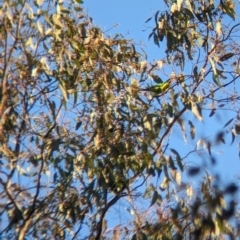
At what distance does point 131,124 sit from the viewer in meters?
6.92

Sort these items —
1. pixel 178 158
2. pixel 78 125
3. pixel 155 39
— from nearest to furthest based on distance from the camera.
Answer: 1. pixel 178 158
2. pixel 78 125
3. pixel 155 39

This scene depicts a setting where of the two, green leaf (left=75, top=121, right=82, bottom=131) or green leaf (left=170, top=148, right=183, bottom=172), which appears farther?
green leaf (left=75, top=121, right=82, bottom=131)

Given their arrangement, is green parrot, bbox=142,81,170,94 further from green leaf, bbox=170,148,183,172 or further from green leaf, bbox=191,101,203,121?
green leaf, bbox=170,148,183,172

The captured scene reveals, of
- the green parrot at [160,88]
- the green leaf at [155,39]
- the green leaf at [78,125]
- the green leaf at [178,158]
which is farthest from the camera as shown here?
the green leaf at [155,39]

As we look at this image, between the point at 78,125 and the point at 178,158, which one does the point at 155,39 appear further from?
the point at 178,158

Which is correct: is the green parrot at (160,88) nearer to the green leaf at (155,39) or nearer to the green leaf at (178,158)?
the green leaf at (155,39)

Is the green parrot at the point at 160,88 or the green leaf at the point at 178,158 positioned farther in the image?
the green parrot at the point at 160,88

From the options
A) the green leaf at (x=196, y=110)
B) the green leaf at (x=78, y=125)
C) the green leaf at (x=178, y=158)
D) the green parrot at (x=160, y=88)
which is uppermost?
the green parrot at (x=160, y=88)

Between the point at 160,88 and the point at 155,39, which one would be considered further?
the point at 155,39

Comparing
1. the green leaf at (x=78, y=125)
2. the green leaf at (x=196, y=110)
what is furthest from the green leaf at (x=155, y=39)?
the green leaf at (x=78, y=125)

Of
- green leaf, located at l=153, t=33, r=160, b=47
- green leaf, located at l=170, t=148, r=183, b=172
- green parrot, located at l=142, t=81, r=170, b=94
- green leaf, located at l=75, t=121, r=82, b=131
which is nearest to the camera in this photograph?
green leaf, located at l=170, t=148, r=183, b=172

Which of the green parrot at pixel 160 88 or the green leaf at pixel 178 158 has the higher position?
the green parrot at pixel 160 88

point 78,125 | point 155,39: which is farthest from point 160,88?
point 78,125

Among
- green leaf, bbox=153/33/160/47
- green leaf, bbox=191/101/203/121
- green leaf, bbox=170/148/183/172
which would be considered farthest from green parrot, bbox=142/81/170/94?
green leaf, bbox=170/148/183/172
